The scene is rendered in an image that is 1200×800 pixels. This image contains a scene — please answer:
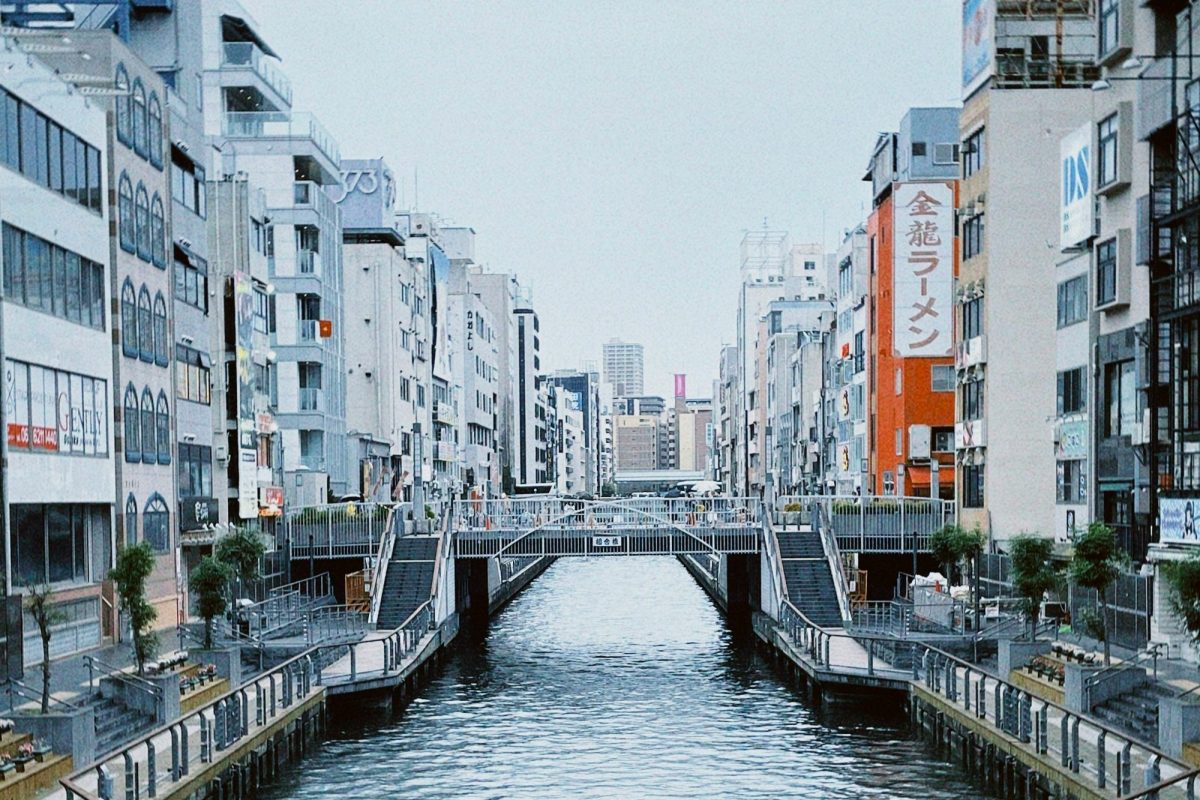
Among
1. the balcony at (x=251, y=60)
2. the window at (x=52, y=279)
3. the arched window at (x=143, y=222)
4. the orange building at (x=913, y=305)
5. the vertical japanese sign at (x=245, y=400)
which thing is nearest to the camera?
the window at (x=52, y=279)

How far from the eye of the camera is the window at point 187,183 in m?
59.1

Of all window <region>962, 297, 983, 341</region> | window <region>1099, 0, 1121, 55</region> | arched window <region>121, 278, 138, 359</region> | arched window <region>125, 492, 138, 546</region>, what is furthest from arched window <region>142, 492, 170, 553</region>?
window <region>1099, 0, 1121, 55</region>

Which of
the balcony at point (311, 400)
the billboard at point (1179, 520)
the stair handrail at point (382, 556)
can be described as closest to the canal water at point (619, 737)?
the stair handrail at point (382, 556)

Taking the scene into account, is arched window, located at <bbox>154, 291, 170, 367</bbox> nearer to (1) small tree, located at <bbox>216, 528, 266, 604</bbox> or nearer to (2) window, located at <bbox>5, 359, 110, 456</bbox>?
(2) window, located at <bbox>5, 359, 110, 456</bbox>

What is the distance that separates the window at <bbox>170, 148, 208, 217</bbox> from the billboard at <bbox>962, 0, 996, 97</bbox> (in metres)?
32.7

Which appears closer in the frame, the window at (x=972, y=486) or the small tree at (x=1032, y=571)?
the small tree at (x=1032, y=571)

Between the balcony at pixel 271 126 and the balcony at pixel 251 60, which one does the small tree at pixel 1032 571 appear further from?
the balcony at pixel 251 60

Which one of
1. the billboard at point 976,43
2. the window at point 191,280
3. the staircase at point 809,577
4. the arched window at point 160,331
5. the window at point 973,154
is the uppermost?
the billboard at point 976,43

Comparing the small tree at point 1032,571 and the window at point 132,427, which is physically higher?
the window at point 132,427

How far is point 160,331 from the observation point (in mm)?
56719

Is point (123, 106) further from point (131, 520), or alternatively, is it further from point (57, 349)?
point (131, 520)

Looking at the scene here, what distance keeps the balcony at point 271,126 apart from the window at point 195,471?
27.6 m

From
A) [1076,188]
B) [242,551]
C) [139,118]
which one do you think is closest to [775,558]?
[1076,188]

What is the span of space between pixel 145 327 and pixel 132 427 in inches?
151
